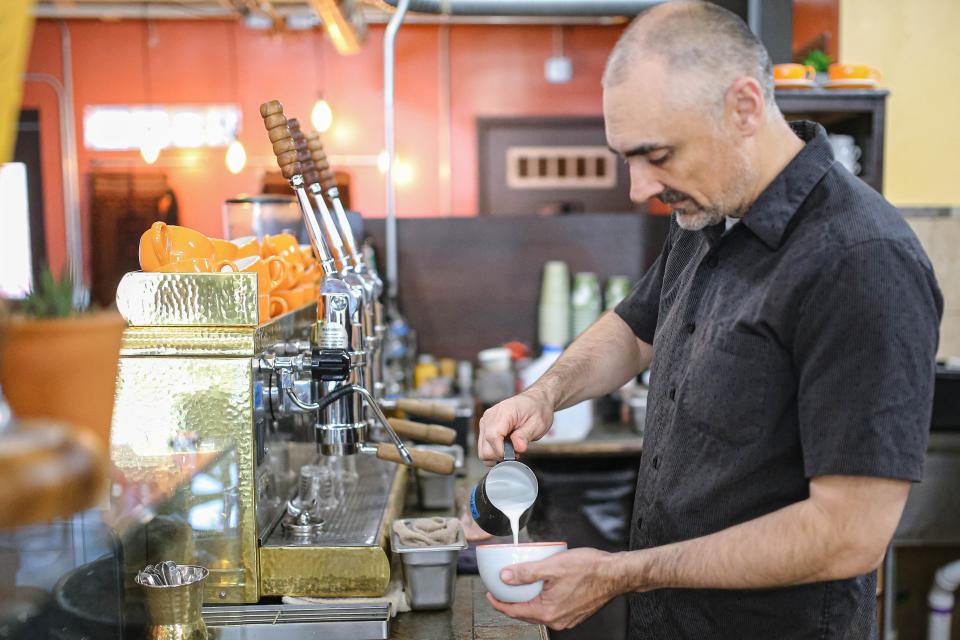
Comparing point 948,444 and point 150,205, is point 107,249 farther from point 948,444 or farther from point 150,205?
point 948,444

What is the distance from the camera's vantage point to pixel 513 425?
1.50 m

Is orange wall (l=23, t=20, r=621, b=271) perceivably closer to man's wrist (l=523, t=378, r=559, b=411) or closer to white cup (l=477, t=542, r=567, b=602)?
man's wrist (l=523, t=378, r=559, b=411)

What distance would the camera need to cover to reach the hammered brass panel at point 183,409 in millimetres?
1397

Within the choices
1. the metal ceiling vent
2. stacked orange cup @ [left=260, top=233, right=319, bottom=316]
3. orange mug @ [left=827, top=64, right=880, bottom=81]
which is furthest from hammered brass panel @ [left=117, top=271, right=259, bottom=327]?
the metal ceiling vent

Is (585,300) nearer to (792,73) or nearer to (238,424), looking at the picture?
(792,73)

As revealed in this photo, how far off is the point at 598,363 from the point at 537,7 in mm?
2022

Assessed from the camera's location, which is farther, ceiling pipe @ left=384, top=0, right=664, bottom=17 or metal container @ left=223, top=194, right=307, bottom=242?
ceiling pipe @ left=384, top=0, right=664, bottom=17

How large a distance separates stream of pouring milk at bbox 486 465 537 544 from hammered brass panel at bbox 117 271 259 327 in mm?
446

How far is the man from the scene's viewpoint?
1.11 metres

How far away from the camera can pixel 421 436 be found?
1.79 m

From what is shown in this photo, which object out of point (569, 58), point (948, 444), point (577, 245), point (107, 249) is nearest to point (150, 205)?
point (107, 249)

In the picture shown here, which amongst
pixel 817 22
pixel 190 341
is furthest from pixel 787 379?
pixel 817 22

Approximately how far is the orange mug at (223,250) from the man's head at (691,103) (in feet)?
2.52

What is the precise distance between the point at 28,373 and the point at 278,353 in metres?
0.83
